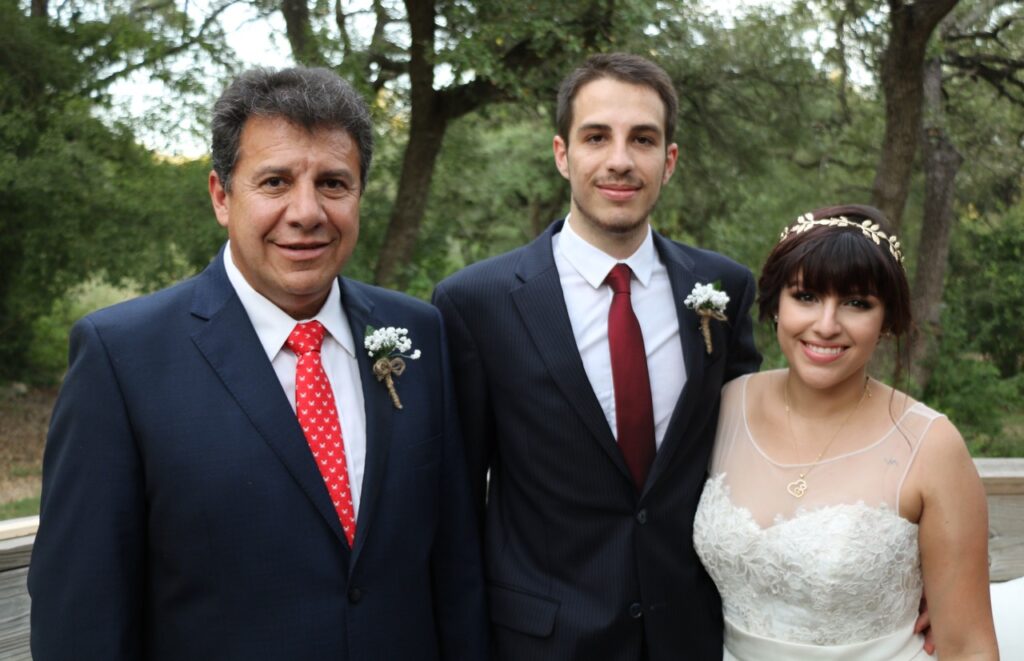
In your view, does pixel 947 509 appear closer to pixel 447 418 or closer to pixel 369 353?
pixel 447 418

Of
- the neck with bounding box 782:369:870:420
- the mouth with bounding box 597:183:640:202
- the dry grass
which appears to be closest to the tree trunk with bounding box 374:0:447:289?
the dry grass

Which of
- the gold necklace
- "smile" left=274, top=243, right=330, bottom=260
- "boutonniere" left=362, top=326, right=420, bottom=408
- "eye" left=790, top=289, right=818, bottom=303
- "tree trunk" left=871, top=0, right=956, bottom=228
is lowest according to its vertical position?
the gold necklace

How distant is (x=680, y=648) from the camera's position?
3221mm

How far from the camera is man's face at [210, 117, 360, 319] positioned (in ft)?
8.54

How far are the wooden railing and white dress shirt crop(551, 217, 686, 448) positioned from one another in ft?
3.71

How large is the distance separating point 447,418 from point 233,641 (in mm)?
846

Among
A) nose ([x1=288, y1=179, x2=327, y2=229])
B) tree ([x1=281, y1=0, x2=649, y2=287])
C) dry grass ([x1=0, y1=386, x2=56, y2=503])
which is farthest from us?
dry grass ([x1=0, y1=386, x2=56, y2=503])

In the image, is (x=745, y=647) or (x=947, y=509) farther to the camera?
(x=745, y=647)

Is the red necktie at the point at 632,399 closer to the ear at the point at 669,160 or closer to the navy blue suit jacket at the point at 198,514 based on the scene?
the ear at the point at 669,160

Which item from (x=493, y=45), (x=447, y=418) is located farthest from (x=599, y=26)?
(x=447, y=418)

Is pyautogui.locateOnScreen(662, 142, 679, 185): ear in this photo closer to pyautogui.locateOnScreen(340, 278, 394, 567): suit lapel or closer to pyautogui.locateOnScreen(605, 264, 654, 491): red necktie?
pyautogui.locateOnScreen(605, 264, 654, 491): red necktie

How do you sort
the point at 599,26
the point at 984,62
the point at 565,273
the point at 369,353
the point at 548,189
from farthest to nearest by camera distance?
the point at 548,189, the point at 984,62, the point at 599,26, the point at 565,273, the point at 369,353

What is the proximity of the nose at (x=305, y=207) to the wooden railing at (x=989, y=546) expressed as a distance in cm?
111

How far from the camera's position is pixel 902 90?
10.2 m
